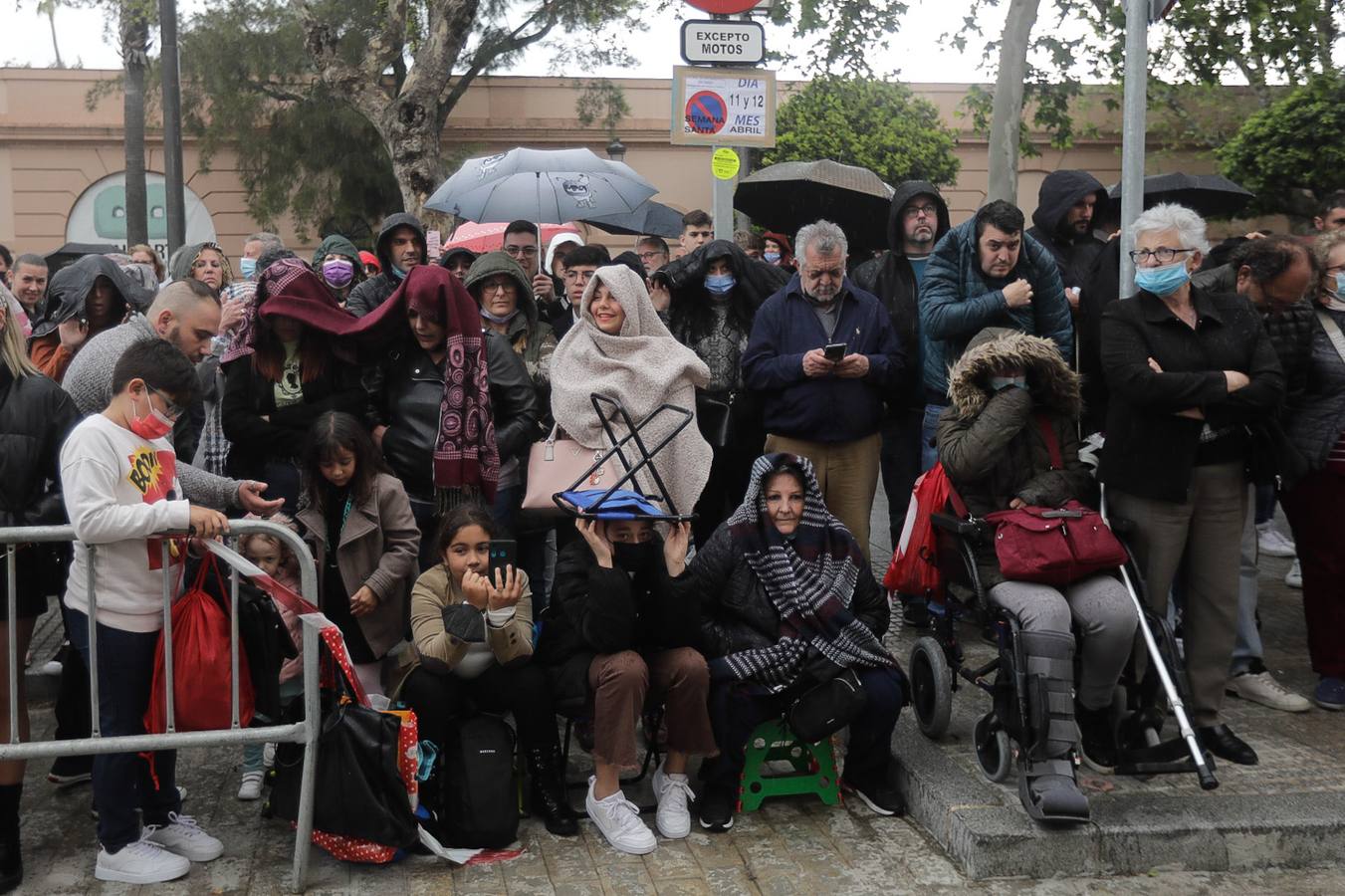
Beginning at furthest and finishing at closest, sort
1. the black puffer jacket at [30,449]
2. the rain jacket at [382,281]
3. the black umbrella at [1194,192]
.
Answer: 1. the black umbrella at [1194,192]
2. the rain jacket at [382,281]
3. the black puffer jacket at [30,449]

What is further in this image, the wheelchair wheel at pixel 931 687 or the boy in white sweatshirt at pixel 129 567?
the wheelchair wheel at pixel 931 687

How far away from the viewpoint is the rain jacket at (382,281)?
6676 mm

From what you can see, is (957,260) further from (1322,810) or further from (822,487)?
(1322,810)

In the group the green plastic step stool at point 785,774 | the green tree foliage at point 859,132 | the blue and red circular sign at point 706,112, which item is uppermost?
the green tree foliage at point 859,132

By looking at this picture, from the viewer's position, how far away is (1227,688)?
617cm

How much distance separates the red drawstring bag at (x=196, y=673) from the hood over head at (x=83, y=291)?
2328mm

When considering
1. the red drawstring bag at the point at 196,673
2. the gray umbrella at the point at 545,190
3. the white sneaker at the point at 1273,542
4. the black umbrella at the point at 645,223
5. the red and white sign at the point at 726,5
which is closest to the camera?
the red drawstring bag at the point at 196,673

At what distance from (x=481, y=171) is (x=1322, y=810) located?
25.1 ft

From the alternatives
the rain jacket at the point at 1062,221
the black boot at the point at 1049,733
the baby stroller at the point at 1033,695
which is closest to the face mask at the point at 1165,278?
the baby stroller at the point at 1033,695

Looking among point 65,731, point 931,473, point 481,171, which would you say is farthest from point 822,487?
point 481,171

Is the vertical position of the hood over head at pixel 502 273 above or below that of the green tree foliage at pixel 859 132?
below

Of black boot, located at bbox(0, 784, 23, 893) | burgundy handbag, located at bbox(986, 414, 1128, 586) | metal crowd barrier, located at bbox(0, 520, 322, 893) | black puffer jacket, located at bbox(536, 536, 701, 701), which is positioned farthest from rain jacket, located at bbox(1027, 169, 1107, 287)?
black boot, located at bbox(0, 784, 23, 893)

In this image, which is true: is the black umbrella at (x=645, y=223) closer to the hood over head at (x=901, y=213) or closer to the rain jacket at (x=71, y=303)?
the hood over head at (x=901, y=213)

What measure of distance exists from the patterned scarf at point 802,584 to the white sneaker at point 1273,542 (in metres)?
4.81
